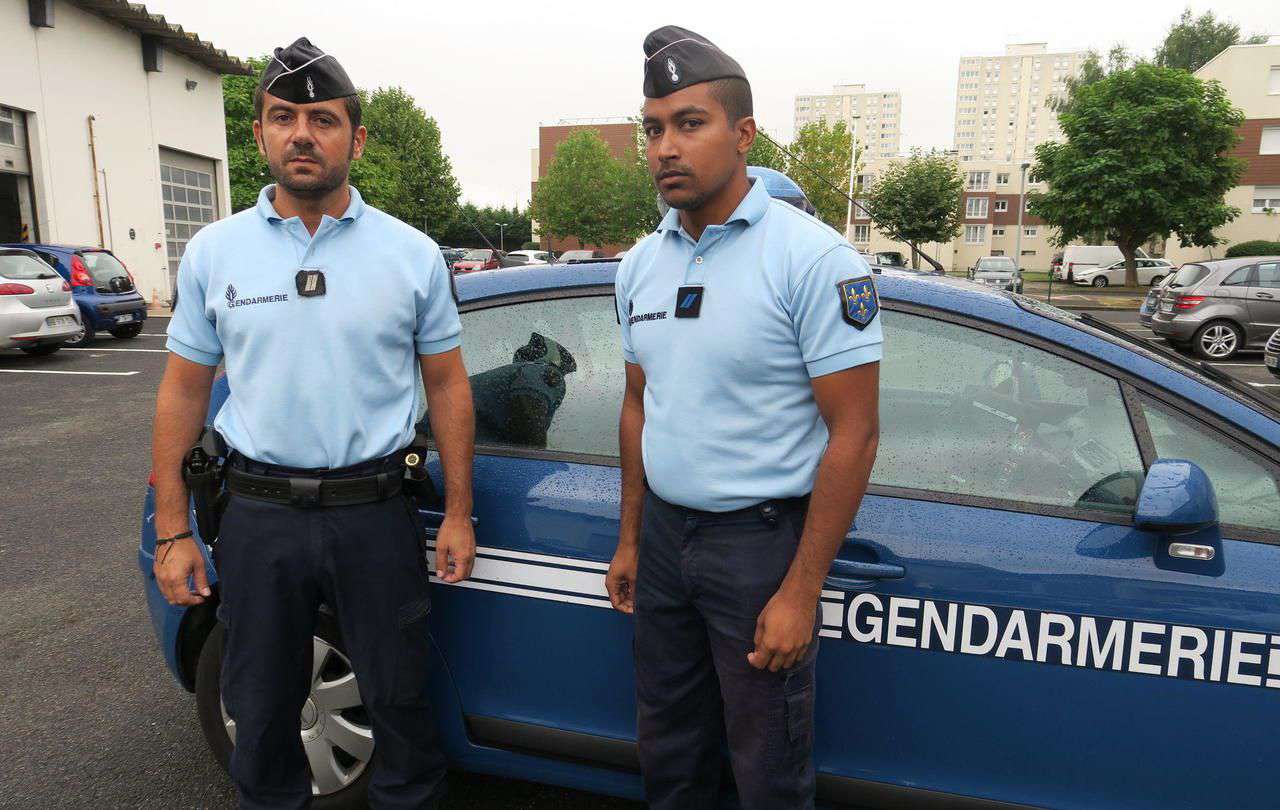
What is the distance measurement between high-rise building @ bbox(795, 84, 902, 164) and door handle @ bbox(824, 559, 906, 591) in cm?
13392

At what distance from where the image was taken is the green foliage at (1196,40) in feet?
139

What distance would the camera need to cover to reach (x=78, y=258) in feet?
39.9

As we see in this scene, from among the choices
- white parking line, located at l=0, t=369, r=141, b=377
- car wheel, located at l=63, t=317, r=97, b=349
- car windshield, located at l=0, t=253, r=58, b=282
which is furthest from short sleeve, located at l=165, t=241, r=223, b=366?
car wheel, located at l=63, t=317, r=97, b=349

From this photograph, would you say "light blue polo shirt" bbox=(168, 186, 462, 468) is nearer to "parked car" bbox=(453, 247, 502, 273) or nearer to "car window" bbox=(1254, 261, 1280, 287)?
"parked car" bbox=(453, 247, 502, 273)

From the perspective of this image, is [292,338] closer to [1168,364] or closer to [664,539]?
[664,539]

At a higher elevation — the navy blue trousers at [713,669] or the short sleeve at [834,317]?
the short sleeve at [834,317]

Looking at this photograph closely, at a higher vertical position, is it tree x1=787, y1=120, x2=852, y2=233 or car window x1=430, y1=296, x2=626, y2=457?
tree x1=787, y1=120, x2=852, y2=233

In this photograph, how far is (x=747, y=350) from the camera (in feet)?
4.96

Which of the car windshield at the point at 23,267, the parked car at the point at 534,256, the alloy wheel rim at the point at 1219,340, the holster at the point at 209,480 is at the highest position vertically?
the parked car at the point at 534,256

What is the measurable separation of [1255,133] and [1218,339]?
30.3 m

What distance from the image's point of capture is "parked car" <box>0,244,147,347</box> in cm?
1199

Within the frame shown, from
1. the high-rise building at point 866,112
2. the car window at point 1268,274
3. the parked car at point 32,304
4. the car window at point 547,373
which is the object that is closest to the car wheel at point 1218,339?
the car window at point 1268,274

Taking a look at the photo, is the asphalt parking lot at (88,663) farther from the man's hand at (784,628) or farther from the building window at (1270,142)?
the building window at (1270,142)

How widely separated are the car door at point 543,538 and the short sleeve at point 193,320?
568 mm
